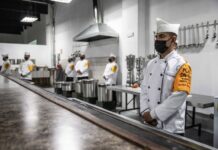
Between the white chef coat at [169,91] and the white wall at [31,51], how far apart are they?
31.1 ft

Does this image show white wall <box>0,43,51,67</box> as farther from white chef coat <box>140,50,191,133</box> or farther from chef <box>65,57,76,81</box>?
white chef coat <box>140,50,191,133</box>

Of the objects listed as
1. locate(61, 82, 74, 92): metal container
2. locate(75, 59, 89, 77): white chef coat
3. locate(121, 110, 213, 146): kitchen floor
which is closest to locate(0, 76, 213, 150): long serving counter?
locate(121, 110, 213, 146): kitchen floor

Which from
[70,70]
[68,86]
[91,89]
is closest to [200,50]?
[91,89]

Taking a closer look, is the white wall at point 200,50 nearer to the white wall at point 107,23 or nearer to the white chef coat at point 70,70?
the white wall at point 107,23

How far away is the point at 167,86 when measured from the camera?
166 centimetres

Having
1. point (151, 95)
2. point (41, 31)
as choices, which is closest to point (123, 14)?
point (151, 95)

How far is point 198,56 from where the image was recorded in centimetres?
400

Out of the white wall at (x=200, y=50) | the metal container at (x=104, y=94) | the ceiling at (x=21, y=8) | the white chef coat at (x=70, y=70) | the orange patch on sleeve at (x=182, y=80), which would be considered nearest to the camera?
the orange patch on sleeve at (x=182, y=80)

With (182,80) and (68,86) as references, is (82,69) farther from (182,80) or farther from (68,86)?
(182,80)

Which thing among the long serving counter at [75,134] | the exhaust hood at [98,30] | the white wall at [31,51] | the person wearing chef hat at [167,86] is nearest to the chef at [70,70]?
the exhaust hood at [98,30]

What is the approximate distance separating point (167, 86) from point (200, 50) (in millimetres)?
2632

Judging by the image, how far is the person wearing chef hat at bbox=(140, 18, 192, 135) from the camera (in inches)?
63.1

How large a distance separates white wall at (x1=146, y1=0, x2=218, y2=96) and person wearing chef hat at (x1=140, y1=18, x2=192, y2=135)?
7.53 feet

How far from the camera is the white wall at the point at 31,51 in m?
9.95
